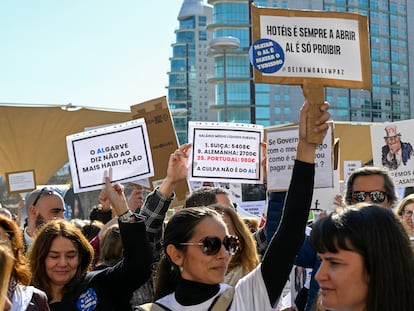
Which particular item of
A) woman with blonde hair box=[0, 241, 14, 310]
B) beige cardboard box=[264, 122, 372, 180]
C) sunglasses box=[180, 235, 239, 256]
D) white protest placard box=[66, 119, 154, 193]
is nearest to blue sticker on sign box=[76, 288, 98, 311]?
sunglasses box=[180, 235, 239, 256]

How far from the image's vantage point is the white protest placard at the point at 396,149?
7852 mm

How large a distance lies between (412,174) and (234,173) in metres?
2.29

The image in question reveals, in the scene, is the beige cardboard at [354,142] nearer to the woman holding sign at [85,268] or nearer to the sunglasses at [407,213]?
the sunglasses at [407,213]

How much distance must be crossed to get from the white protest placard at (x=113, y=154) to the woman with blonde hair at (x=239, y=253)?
88.7 inches

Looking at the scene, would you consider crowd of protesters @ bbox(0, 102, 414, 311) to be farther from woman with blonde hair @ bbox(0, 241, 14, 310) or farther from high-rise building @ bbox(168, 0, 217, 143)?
high-rise building @ bbox(168, 0, 217, 143)

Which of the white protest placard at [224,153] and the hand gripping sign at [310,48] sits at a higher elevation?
the hand gripping sign at [310,48]

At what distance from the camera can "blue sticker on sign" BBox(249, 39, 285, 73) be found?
10.7 feet

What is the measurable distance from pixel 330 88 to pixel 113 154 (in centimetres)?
7944

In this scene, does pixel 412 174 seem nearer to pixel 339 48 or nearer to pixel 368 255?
pixel 339 48

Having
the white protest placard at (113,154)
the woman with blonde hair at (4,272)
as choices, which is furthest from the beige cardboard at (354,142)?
the woman with blonde hair at (4,272)

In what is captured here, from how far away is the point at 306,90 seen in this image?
2.87 m

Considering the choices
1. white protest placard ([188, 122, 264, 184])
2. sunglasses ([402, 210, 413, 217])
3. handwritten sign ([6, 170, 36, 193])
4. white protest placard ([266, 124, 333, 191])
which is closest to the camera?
white protest placard ([266, 124, 333, 191])

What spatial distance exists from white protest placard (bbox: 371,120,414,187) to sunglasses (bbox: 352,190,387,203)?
14.0 ft

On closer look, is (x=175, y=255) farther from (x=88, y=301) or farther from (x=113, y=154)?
(x=113, y=154)
